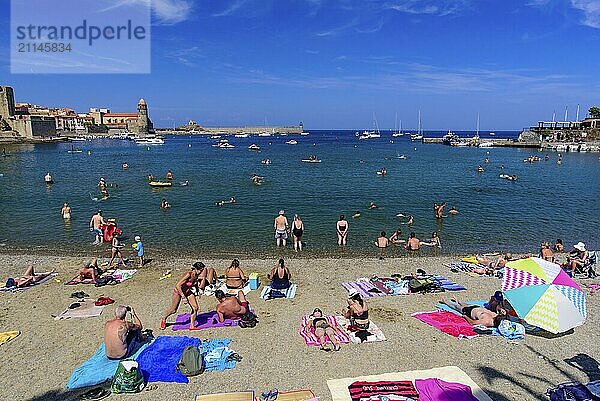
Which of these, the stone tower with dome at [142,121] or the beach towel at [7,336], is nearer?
the beach towel at [7,336]

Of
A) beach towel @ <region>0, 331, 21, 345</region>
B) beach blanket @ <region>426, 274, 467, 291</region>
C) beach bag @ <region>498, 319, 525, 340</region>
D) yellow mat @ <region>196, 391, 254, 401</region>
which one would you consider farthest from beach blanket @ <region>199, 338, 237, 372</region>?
beach blanket @ <region>426, 274, 467, 291</region>

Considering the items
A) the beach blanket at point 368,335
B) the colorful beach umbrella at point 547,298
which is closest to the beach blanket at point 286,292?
the beach blanket at point 368,335

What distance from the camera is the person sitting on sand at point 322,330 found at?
8.60 m

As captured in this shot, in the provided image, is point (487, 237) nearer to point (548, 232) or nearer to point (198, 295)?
point (548, 232)

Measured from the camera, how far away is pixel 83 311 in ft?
34.5

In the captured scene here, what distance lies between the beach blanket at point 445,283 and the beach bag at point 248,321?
219 inches

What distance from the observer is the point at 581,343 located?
8.86m

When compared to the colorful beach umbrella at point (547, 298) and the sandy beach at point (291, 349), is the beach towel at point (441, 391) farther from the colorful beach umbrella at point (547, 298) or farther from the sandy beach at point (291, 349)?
the colorful beach umbrella at point (547, 298)

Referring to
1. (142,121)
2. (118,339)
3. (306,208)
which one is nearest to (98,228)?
(118,339)

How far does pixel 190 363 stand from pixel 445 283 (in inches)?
309

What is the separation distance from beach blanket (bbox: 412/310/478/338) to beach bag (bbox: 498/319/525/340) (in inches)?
22.3

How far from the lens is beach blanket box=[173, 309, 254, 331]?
960cm

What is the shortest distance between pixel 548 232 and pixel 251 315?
17388mm

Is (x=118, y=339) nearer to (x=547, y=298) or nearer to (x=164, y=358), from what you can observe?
(x=164, y=358)
